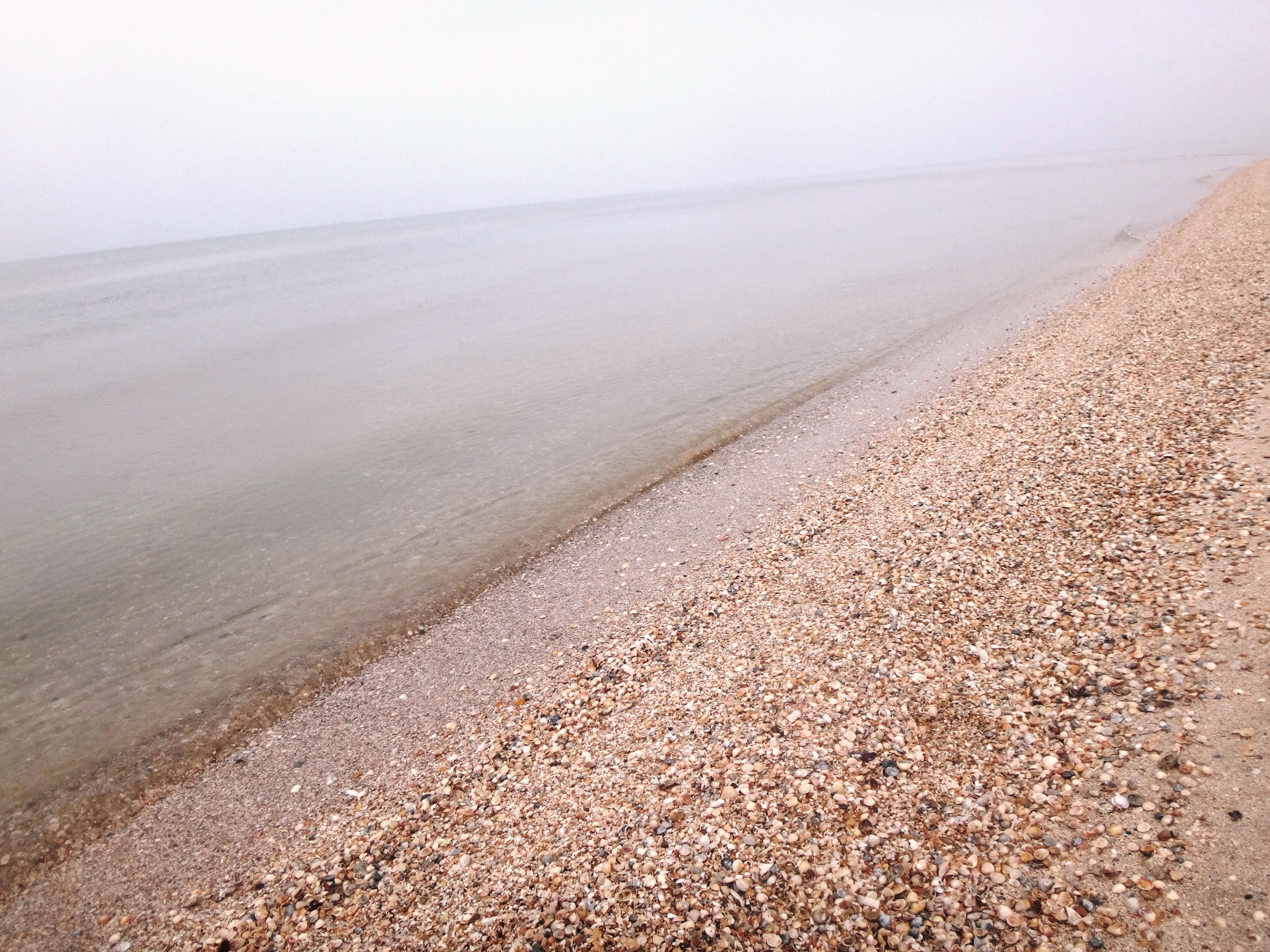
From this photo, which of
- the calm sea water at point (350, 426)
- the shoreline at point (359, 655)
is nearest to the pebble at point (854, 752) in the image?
the shoreline at point (359, 655)

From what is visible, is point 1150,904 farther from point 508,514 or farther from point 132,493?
point 132,493

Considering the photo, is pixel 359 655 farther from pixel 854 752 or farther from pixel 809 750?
pixel 854 752

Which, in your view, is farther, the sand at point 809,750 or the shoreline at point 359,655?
the shoreline at point 359,655

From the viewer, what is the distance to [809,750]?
561 cm

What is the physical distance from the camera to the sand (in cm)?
439

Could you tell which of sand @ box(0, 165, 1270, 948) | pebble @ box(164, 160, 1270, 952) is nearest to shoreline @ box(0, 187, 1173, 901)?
sand @ box(0, 165, 1270, 948)

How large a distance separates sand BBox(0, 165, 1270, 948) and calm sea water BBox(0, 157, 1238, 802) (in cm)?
237

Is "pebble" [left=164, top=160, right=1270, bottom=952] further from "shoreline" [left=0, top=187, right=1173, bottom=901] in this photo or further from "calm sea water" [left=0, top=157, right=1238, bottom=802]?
"calm sea water" [left=0, top=157, right=1238, bottom=802]

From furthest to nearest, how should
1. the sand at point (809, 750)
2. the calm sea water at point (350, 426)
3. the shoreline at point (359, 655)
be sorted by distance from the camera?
the calm sea water at point (350, 426)
the shoreline at point (359, 655)
the sand at point (809, 750)

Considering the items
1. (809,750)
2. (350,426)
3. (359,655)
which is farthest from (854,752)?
(350,426)

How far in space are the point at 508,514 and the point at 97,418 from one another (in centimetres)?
1769

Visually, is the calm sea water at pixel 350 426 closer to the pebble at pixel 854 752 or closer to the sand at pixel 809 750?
the sand at pixel 809 750

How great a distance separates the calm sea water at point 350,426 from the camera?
9.64 meters

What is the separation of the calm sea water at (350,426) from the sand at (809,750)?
2.37 meters
